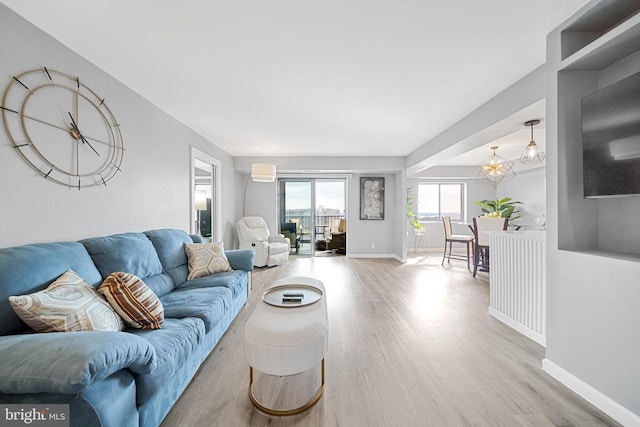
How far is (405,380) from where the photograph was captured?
192 centimetres

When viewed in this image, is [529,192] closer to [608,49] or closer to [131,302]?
[608,49]

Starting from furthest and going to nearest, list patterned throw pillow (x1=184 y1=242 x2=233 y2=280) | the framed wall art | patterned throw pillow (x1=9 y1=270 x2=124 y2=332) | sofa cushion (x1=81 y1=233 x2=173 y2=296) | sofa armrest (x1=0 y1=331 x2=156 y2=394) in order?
the framed wall art
patterned throw pillow (x1=184 y1=242 x2=233 y2=280)
sofa cushion (x1=81 y1=233 x2=173 y2=296)
patterned throw pillow (x1=9 y1=270 x2=124 y2=332)
sofa armrest (x1=0 y1=331 x2=156 y2=394)

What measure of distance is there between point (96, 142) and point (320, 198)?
17.9 ft

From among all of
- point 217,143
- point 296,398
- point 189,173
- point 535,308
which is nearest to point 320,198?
point 217,143

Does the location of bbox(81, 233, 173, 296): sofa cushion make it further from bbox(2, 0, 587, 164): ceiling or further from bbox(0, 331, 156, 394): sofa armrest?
bbox(2, 0, 587, 164): ceiling

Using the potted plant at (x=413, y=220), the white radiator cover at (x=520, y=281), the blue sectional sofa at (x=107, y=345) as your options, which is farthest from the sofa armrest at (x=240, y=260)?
the potted plant at (x=413, y=220)

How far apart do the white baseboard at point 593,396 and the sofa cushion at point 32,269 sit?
3.21 meters

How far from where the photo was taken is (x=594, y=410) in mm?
1624

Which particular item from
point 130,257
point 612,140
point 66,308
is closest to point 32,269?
point 66,308

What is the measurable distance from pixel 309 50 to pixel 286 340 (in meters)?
2.09

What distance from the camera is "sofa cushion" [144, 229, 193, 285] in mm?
2670

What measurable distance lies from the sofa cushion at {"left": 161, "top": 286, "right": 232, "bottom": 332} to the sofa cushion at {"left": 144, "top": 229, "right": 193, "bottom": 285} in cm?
21

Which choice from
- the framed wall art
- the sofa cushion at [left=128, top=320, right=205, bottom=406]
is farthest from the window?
the sofa cushion at [left=128, top=320, right=205, bottom=406]

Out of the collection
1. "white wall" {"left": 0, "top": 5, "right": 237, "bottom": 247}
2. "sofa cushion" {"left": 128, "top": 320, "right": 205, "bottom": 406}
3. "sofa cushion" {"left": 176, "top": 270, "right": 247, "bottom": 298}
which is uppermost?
"white wall" {"left": 0, "top": 5, "right": 237, "bottom": 247}
